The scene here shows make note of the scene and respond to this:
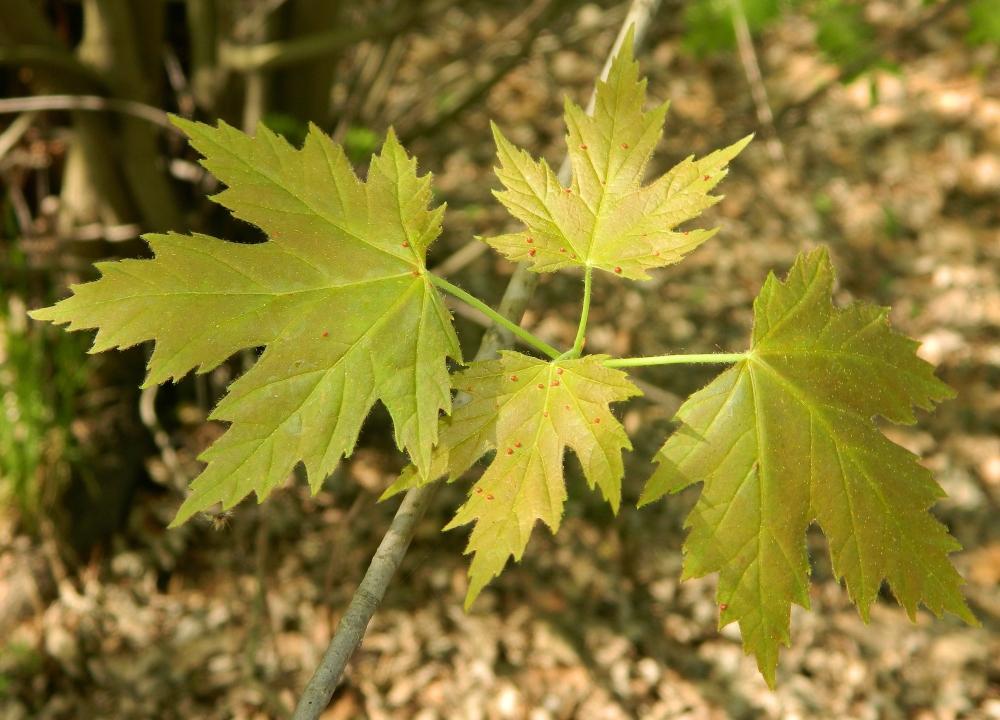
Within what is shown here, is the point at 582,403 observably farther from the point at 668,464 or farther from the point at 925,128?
the point at 925,128

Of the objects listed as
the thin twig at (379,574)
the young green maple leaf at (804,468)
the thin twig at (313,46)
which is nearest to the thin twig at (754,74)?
the thin twig at (313,46)

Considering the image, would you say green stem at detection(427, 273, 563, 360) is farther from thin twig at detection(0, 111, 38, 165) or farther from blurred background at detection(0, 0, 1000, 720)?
thin twig at detection(0, 111, 38, 165)

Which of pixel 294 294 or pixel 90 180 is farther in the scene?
pixel 90 180

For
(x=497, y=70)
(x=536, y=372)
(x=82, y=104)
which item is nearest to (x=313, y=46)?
(x=497, y=70)

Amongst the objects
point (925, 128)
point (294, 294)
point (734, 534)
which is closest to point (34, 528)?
point (294, 294)

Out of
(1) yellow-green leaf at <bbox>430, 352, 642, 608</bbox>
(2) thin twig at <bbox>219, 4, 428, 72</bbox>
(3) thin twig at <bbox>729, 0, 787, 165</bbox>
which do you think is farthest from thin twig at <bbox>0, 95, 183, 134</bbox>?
(3) thin twig at <bbox>729, 0, 787, 165</bbox>

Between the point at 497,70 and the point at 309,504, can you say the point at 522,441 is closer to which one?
the point at 497,70

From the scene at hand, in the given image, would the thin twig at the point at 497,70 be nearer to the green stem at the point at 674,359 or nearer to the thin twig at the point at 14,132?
the thin twig at the point at 14,132
